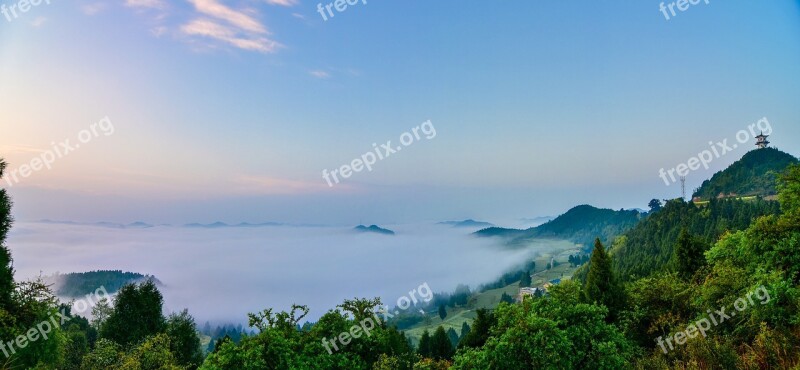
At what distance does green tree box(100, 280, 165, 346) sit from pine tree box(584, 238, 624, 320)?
40038 mm

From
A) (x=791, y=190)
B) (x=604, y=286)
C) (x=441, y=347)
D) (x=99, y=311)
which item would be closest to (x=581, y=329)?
(x=604, y=286)

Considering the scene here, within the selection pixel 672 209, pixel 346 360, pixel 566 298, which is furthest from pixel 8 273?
pixel 672 209

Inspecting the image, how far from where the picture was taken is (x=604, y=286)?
3150cm

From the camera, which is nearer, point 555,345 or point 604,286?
point 555,345

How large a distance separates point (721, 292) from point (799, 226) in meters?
4.98

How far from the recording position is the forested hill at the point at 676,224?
123750mm

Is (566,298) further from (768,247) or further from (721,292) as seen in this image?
(768,247)

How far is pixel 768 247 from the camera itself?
2197cm

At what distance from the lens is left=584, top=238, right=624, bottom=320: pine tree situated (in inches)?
1206

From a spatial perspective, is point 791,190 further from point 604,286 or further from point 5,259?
point 5,259

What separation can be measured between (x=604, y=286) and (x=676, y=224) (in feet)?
470

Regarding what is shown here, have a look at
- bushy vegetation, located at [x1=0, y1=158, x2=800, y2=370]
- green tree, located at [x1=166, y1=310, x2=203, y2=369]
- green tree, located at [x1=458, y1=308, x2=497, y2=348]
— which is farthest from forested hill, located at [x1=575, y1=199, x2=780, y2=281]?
green tree, located at [x1=166, y1=310, x2=203, y2=369]
